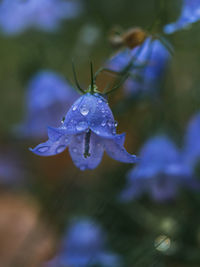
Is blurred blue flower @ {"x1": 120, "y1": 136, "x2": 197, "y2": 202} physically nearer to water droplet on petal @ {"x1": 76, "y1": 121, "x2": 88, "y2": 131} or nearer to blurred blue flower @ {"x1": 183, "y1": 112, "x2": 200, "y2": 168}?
blurred blue flower @ {"x1": 183, "y1": 112, "x2": 200, "y2": 168}

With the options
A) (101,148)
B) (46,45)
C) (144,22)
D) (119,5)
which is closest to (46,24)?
(46,45)

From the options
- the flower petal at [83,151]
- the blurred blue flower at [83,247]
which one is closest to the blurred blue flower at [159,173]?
the blurred blue flower at [83,247]

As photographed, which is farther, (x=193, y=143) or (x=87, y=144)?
(x=193, y=143)

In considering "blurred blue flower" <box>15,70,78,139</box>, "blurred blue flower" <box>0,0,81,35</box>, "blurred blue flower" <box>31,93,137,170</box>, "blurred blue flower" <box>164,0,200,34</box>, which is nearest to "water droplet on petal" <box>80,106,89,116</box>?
"blurred blue flower" <box>31,93,137,170</box>

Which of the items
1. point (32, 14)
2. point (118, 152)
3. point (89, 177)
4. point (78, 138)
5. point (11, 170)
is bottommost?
point (118, 152)

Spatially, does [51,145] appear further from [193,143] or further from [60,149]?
[193,143]

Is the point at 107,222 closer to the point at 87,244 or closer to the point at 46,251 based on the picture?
the point at 87,244

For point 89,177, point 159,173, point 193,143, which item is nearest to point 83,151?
point 159,173
